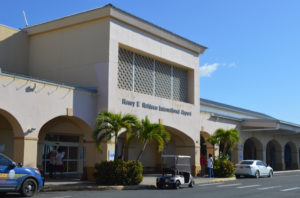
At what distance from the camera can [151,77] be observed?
24281 mm

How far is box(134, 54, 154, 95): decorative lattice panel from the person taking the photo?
76.2 ft

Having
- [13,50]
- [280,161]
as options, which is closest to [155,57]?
[13,50]

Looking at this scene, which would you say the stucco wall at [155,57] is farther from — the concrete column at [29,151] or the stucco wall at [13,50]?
the stucco wall at [13,50]

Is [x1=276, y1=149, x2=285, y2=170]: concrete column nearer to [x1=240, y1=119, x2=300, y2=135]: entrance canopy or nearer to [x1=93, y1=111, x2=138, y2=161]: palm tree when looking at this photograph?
[x1=240, y1=119, x2=300, y2=135]: entrance canopy

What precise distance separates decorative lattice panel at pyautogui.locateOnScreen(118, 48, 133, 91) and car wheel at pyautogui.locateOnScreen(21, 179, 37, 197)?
30.5 feet

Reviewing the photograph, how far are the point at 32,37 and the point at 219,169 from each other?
49.1 ft

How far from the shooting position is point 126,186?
58.5 ft

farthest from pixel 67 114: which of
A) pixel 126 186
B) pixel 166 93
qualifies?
pixel 166 93

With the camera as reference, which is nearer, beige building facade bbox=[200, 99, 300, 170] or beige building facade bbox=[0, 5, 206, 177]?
beige building facade bbox=[0, 5, 206, 177]

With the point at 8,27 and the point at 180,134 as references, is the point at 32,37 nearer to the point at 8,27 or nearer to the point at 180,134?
the point at 8,27

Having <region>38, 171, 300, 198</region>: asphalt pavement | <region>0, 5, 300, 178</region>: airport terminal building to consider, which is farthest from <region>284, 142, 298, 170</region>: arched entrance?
<region>38, 171, 300, 198</region>: asphalt pavement

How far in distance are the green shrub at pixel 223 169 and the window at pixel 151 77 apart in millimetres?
5025

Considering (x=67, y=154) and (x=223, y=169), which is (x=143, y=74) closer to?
(x=67, y=154)

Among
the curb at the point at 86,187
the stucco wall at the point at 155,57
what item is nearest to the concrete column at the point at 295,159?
the stucco wall at the point at 155,57
